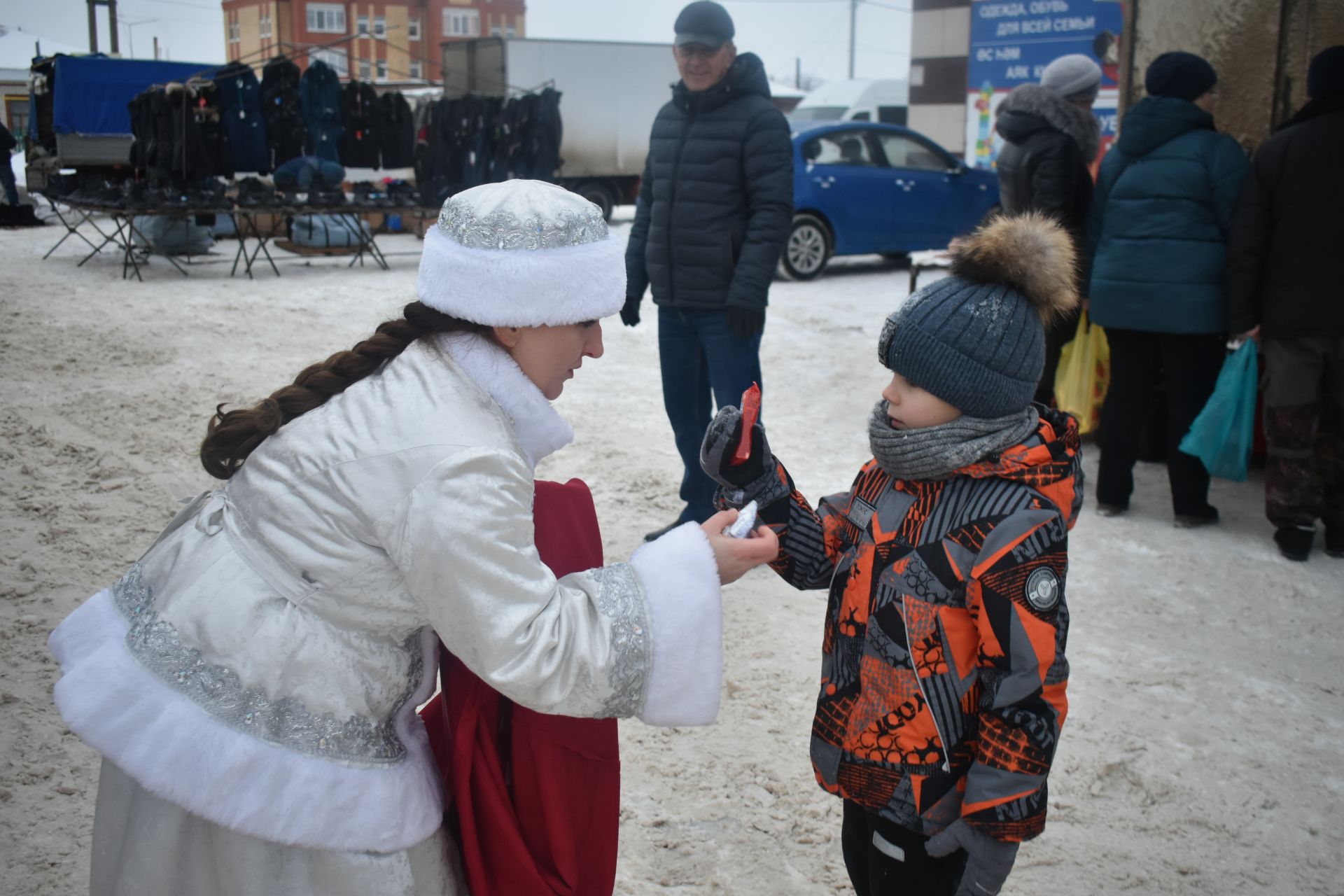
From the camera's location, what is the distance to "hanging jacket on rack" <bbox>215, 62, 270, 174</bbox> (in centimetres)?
1369

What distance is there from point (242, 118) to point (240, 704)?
1398 centimetres

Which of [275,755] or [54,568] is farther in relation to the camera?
[54,568]

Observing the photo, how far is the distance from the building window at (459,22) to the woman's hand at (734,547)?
51.7 m

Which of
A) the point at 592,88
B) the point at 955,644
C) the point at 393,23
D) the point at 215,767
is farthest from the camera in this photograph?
the point at 393,23

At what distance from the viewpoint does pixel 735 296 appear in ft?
14.4

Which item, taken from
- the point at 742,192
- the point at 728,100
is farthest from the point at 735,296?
the point at 728,100

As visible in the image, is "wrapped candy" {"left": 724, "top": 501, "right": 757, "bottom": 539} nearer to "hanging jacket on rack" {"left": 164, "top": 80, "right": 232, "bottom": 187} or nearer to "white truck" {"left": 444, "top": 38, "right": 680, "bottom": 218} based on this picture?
"hanging jacket on rack" {"left": 164, "top": 80, "right": 232, "bottom": 187}

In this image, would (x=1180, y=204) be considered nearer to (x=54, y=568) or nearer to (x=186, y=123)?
(x=54, y=568)

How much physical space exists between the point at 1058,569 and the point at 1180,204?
11.9ft

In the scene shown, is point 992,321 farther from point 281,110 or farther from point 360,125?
point 360,125

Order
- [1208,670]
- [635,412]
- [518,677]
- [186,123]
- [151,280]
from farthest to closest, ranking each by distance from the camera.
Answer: [186,123] → [151,280] → [635,412] → [1208,670] → [518,677]

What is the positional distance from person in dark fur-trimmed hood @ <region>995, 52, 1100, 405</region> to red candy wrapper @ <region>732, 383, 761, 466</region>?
3791 mm

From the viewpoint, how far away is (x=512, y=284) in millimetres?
1655

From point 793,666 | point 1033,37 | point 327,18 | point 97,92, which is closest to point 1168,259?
point 793,666
